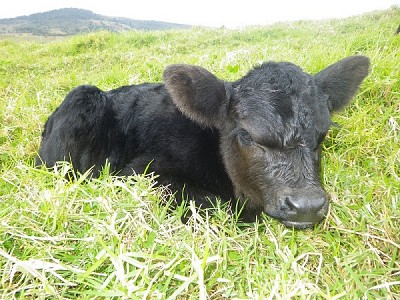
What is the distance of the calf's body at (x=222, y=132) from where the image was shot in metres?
2.55

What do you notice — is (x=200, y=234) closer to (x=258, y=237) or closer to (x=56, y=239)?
(x=258, y=237)

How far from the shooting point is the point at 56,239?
2105 mm

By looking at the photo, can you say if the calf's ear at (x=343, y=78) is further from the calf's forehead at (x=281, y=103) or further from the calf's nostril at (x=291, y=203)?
the calf's nostril at (x=291, y=203)

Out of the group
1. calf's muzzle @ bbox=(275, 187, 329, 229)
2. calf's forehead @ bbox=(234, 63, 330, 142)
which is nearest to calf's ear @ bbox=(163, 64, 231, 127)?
calf's forehead @ bbox=(234, 63, 330, 142)

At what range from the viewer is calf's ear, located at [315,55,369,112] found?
320 centimetres

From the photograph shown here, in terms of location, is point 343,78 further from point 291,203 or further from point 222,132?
point 291,203

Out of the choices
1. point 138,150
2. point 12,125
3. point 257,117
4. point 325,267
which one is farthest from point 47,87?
point 325,267

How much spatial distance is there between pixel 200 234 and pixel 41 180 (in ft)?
4.51

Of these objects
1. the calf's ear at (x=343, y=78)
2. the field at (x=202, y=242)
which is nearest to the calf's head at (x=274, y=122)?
the calf's ear at (x=343, y=78)

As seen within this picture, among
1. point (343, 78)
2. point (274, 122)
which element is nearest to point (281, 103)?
point (274, 122)

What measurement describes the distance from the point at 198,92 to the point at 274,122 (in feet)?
2.47

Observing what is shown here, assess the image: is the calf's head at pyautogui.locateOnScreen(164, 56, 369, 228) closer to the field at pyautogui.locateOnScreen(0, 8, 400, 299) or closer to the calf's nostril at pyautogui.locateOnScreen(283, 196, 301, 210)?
the calf's nostril at pyautogui.locateOnScreen(283, 196, 301, 210)

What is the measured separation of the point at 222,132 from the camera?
3.25m

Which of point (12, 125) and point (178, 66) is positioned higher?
point (178, 66)
